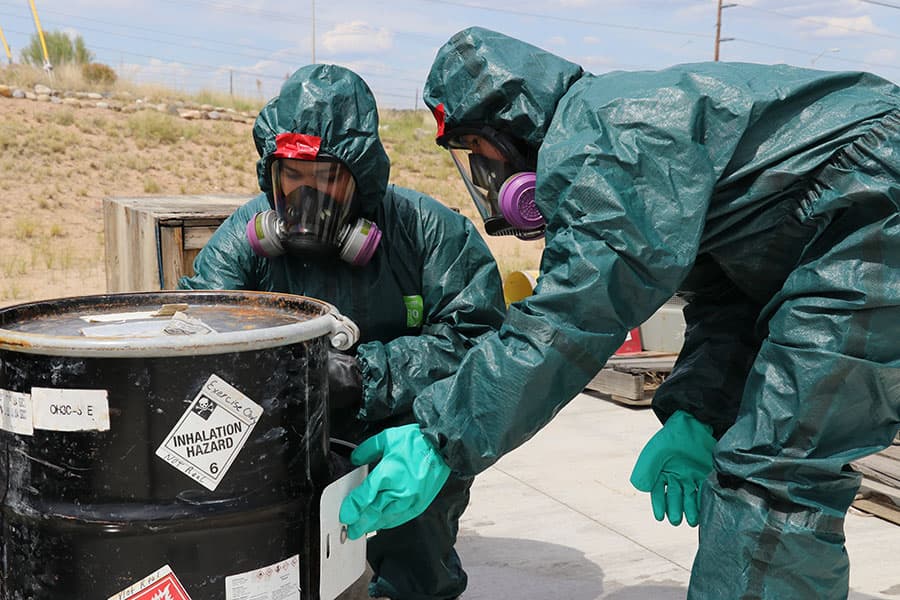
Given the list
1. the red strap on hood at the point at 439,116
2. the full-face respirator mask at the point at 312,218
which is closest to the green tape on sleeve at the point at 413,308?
the full-face respirator mask at the point at 312,218

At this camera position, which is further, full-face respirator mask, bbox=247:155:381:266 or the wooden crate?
the wooden crate

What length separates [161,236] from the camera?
3.69 meters

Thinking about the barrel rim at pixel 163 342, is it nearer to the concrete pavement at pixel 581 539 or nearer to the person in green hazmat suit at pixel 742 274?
the person in green hazmat suit at pixel 742 274

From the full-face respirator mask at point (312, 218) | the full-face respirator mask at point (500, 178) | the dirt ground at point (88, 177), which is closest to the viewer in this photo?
the full-face respirator mask at point (500, 178)

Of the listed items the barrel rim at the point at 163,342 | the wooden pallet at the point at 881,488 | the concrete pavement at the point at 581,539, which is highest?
the barrel rim at the point at 163,342

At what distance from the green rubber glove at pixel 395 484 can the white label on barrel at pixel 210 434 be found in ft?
1.21

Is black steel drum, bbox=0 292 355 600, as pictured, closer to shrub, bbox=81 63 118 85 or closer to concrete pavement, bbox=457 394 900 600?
concrete pavement, bbox=457 394 900 600

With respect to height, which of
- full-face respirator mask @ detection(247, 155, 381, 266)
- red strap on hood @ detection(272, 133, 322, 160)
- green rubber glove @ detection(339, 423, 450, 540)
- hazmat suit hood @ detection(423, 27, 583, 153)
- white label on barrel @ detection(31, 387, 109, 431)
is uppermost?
hazmat suit hood @ detection(423, 27, 583, 153)

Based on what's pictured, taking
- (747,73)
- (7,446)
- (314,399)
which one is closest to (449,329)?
(314,399)

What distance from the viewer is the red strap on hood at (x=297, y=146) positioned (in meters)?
2.57

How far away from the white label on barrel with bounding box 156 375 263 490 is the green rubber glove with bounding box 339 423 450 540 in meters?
0.37

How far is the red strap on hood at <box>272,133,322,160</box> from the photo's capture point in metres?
2.57

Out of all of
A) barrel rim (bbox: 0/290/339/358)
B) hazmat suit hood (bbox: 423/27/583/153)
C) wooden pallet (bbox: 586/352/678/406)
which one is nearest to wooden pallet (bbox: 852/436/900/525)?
wooden pallet (bbox: 586/352/678/406)

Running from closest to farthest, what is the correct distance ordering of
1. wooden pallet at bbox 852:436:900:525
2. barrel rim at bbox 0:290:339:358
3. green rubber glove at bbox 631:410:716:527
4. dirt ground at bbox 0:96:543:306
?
barrel rim at bbox 0:290:339:358 < green rubber glove at bbox 631:410:716:527 < wooden pallet at bbox 852:436:900:525 < dirt ground at bbox 0:96:543:306
